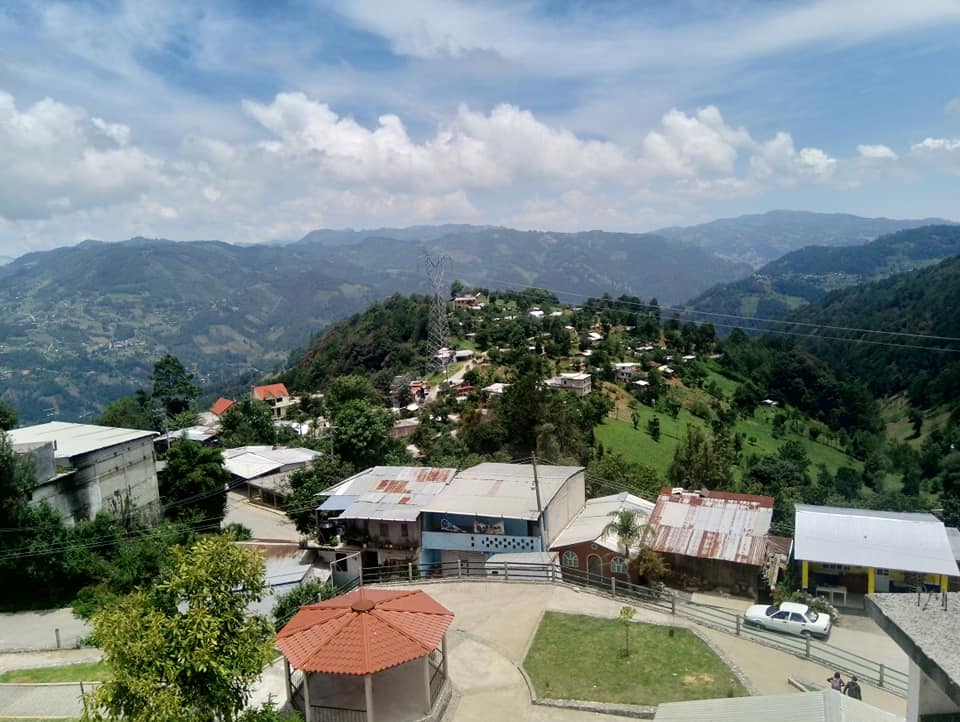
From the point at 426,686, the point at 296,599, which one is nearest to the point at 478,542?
the point at 296,599

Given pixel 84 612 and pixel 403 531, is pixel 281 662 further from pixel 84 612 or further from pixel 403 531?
pixel 84 612

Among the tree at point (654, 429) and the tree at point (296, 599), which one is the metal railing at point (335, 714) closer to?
the tree at point (296, 599)

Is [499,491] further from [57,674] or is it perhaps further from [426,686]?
[57,674]

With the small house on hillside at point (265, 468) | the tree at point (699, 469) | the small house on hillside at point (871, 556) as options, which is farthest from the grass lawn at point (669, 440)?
the small house on hillside at point (265, 468)

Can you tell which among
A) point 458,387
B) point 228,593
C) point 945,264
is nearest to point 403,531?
point 228,593

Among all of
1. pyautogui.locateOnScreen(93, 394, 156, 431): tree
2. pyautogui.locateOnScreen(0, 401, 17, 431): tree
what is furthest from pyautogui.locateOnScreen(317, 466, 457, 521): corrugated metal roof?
pyautogui.locateOnScreen(93, 394, 156, 431): tree

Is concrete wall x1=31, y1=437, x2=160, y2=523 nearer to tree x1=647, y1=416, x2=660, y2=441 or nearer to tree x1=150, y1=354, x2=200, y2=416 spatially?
tree x1=150, y1=354, x2=200, y2=416

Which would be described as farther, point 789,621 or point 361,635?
point 789,621
